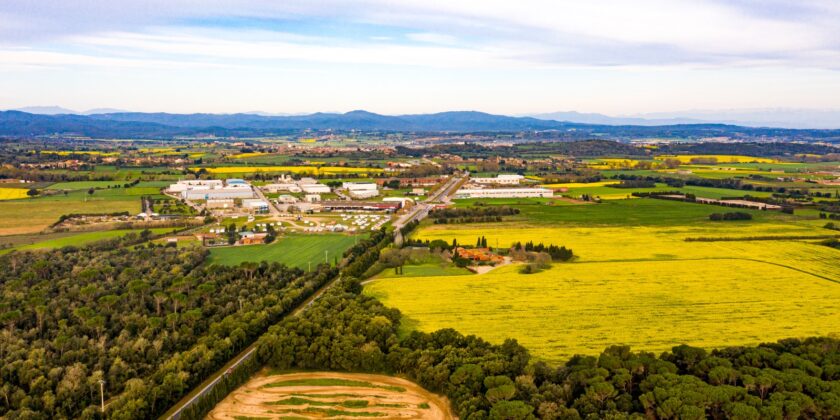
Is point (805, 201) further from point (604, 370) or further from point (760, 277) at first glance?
point (604, 370)

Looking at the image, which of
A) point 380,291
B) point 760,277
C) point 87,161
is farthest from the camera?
point 87,161

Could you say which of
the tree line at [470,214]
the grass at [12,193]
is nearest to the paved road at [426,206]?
the tree line at [470,214]

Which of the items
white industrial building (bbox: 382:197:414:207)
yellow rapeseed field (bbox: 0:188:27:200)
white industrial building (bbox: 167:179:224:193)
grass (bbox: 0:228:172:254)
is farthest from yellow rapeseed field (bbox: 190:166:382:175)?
grass (bbox: 0:228:172:254)

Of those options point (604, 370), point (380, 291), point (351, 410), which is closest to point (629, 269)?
point (380, 291)

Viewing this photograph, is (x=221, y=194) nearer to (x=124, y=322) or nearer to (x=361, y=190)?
(x=361, y=190)

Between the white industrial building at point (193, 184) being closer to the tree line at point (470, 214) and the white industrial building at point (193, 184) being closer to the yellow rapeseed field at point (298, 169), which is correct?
the yellow rapeseed field at point (298, 169)

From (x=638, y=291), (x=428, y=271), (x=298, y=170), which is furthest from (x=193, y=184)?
(x=638, y=291)
